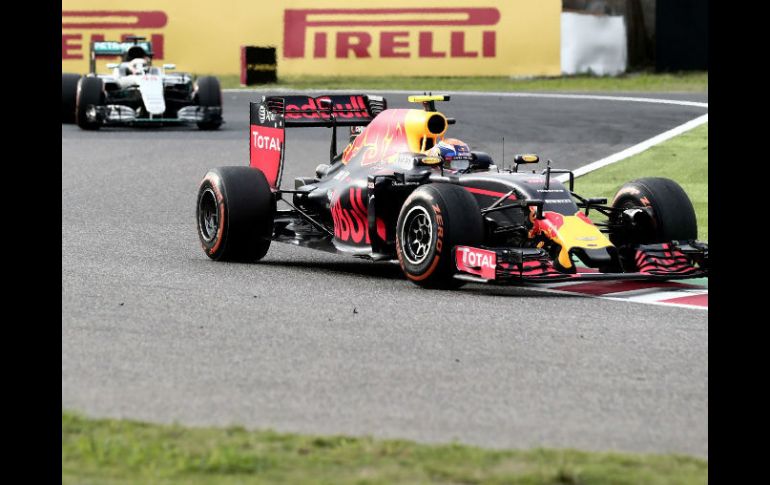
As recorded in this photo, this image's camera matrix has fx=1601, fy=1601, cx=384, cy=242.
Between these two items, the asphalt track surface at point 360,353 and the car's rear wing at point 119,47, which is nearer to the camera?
the asphalt track surface at point 360,353

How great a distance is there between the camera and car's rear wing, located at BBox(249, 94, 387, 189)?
12.6m

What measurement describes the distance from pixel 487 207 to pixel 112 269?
8.83 feet

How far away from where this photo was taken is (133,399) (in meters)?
6.87

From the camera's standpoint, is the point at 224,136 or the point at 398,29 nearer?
the point at 224,136

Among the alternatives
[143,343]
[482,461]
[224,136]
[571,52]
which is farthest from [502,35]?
A: [482,461]

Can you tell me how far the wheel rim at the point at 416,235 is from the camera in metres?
10.4

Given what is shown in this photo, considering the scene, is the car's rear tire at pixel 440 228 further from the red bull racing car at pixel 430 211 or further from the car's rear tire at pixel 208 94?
the car's rear tire at pixel 208 94

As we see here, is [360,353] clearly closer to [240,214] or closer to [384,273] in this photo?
[384,273]

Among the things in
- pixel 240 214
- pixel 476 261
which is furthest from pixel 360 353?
pixel 240 214

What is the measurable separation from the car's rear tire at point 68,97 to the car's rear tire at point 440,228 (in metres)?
18.8

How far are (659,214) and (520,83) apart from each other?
25435mm

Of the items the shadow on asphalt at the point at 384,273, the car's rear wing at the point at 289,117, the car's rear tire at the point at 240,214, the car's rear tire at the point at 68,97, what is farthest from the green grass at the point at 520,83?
the car's rear tire at the point at 240,214

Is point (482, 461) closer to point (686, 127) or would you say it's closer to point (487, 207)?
point (487, 207)

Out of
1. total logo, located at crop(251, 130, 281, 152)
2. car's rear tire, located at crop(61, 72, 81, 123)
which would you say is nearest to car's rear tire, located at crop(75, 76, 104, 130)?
car's rear tire, located at crop(61, 72, 81, 123)
